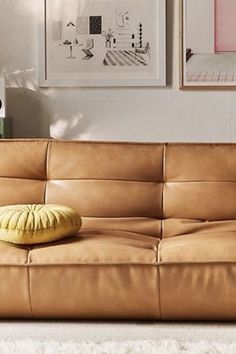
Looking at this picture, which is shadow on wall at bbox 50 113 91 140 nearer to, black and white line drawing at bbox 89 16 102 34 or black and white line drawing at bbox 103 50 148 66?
black and white line drawing at bbox 103 50 148 66

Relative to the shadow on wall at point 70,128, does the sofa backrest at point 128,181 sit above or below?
below

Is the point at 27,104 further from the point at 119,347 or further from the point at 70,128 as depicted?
the point at 119,347

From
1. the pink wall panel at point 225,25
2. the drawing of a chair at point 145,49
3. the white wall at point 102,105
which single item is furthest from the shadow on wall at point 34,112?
the pink wall panel at point 225,25

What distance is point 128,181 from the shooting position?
3.21m

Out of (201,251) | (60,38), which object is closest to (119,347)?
(201,251)

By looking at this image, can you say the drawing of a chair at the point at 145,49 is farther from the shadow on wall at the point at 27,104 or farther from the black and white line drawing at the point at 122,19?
the shadow on wall at the point at 27,104

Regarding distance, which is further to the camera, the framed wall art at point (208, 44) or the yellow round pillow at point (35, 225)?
the framed wall art at point (208, 44)

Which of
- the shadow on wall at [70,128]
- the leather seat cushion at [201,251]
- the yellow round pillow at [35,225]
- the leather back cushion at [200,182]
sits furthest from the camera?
the shadow on wall at [70,128]

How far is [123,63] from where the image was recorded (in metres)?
3.81

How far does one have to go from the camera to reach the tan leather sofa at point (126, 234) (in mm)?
2525

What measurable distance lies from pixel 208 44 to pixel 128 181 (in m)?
1.04

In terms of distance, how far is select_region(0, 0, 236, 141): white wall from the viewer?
3809mm

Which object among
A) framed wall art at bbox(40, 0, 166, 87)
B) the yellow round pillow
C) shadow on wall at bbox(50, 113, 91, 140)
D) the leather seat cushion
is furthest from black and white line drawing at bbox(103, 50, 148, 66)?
the leather seat cushion

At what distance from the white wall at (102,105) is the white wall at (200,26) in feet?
0.27
